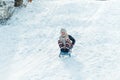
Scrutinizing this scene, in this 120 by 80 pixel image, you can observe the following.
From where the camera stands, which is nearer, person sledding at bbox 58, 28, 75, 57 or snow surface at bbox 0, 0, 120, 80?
snow surface at bbox 0, 0, 120, 80

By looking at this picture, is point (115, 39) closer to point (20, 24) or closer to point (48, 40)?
point (48, 40)

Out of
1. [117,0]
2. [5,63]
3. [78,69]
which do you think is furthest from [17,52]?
[117,0]

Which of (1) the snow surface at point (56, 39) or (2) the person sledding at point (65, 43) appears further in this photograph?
(2) the person sledding at point (65, 43)

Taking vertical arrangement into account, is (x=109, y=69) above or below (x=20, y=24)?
above

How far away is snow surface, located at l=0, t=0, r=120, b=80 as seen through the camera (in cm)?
1473

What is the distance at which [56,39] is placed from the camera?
61.1 ft

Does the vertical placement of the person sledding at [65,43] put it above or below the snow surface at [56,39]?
above

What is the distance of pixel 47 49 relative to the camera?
17.4 metres

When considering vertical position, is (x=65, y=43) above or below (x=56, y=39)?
above

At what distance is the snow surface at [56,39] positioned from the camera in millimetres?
14734

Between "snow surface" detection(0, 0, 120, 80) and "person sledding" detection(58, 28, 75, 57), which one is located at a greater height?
"person sledding" detection(58, 28, 75, 57)

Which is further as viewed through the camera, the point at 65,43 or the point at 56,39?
the point at 56,39

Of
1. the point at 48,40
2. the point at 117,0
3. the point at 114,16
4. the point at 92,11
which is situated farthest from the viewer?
the point at 117,0

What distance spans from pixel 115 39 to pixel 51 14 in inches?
247
